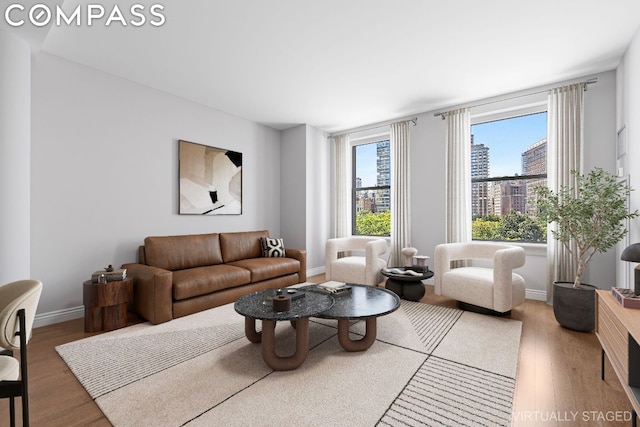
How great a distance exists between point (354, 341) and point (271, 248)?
256cm

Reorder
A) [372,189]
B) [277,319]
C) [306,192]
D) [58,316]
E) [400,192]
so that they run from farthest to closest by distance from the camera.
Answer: [372,189] → [306,192] → [400,192] → [58,316] → [277,319]

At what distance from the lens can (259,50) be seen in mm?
2984

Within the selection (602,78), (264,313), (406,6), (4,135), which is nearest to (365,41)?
(406,6)

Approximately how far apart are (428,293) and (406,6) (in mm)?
3476

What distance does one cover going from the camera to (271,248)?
4.65 meters

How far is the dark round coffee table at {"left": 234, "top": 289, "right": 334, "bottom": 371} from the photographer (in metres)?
2.05

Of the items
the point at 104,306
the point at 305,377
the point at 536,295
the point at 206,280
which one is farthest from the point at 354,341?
the point at 536,295

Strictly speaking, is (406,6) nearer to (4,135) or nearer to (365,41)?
(365,41)

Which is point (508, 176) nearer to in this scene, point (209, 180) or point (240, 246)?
point (240, 246)

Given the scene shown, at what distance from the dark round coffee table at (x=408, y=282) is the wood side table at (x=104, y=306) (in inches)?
115

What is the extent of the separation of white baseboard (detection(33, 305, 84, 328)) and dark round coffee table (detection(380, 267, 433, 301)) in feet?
11.6

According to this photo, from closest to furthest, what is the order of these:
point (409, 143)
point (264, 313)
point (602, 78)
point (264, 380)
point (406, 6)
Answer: point (264, 380)
point (264, 313)
point (406, 6)
point (602, 78)
point (409, 143)

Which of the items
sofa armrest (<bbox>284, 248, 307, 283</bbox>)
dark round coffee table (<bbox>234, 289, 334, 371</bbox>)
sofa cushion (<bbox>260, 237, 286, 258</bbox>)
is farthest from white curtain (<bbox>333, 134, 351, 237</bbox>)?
dark round coffee table (<bbox>234, 289, 334, 371</bbox>)

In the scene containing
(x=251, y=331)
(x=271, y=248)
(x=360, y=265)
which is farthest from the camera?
(x=271, y=248)
